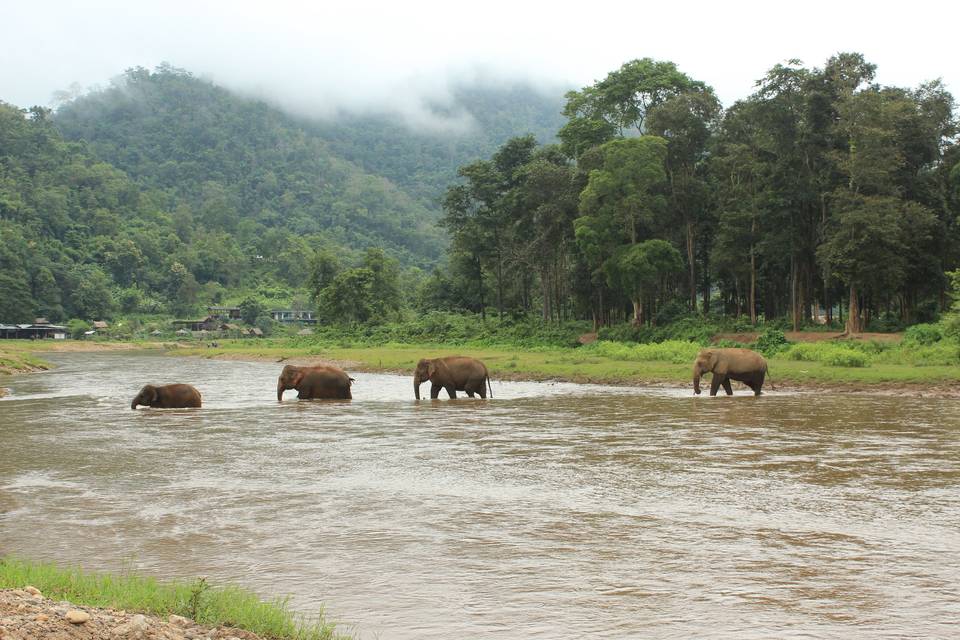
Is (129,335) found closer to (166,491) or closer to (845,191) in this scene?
(845,191)

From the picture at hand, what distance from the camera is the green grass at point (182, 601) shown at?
263 inches

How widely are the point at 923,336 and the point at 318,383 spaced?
2630 cm

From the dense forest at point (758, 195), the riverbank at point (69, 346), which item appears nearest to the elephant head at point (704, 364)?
the dense forest at point (758, 195)

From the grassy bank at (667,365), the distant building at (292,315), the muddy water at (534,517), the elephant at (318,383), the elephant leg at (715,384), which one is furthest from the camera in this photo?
the distant building at (292,315)

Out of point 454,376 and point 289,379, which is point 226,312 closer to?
point 289,379

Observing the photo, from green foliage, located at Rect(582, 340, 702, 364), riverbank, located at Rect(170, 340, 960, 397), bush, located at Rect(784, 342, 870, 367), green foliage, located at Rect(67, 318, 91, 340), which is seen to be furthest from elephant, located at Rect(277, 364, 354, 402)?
green foliage, located at Rect(67, 318, 91, 340)

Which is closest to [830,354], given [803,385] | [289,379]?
[803,385]

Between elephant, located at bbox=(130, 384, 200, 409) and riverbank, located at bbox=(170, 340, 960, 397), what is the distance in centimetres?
1622

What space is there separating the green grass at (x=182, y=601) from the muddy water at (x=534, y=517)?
70 centimetres

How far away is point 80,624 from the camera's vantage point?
5816 millimetres

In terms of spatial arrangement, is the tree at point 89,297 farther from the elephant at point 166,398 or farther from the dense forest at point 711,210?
the elephant at point 166,398

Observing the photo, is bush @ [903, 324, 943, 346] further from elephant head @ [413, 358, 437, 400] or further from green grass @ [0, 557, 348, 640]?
green grass @ [0, 557, 348, 640]

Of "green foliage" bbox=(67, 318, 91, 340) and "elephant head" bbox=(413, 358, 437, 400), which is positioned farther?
"green foliage" bbox=(67, 318, 91, 340)

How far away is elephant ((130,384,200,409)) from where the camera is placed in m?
26.5
